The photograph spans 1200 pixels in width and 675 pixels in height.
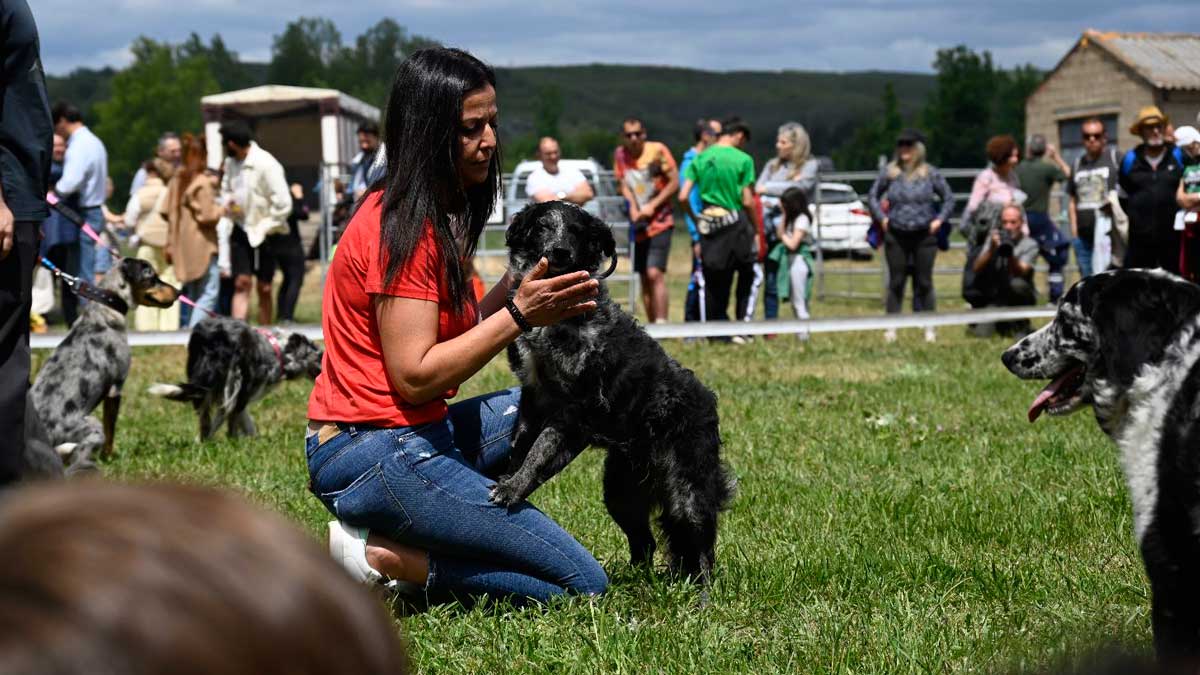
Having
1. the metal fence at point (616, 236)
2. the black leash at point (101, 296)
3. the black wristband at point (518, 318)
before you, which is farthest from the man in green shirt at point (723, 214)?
the black wristband at point (518, 318)

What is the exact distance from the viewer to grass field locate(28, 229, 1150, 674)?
3.75 m

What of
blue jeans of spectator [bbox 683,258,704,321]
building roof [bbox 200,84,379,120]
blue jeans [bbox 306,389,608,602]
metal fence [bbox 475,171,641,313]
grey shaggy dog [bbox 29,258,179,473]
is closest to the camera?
blue jeans [bbox 306,389,608,602]

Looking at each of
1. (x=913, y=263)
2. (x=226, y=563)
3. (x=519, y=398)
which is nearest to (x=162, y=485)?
(x=226, y=563)

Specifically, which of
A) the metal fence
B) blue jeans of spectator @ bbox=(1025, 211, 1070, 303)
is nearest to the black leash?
the metal fence

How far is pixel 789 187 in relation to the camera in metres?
14.0

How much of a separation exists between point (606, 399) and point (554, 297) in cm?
44

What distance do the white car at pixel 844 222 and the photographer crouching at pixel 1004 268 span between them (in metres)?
9.13

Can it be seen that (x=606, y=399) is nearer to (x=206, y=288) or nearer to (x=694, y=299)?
(x=694, y=299)

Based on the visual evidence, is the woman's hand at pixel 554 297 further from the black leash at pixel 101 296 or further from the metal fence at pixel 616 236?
the metal fence at pixel 616 236

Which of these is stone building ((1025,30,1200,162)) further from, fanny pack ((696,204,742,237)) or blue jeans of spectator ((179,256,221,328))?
blue jeans of spectator ((179,256,221,328))

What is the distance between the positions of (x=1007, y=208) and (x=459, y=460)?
10.6m

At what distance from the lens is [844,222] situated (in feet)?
75.2

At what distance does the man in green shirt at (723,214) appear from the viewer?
1221cm

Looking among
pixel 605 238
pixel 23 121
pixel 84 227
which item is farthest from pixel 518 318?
pixel 84 227
